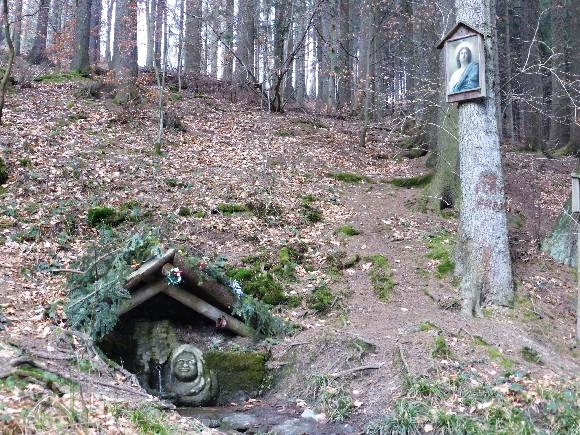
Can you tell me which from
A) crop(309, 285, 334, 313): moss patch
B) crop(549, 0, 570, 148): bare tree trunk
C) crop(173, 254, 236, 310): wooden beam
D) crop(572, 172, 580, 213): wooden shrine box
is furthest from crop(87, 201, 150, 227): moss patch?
crop(549, 0, 570, 148): bare tree trunk

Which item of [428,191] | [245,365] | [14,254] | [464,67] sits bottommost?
[245,365]

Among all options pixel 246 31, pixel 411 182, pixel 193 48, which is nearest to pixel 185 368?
pixel 411 182

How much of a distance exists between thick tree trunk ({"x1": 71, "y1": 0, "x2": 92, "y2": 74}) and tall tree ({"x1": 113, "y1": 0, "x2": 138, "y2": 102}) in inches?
85.0

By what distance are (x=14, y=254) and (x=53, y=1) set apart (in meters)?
25.7

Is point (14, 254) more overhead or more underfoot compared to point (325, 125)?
more underfoot

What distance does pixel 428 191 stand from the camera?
12141 millimetres

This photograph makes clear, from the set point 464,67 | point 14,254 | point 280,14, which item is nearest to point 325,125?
point 280,14

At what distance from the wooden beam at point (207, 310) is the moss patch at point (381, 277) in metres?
2.14

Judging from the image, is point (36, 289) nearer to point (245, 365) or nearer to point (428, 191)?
point (245, 365)

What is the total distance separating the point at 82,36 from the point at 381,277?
1414 cm

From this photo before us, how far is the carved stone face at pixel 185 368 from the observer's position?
720 centimetres

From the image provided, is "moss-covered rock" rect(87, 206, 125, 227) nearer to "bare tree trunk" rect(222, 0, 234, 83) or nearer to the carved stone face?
the carved stone face

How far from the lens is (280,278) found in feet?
29.5

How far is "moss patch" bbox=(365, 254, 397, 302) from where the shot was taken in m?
8.75
